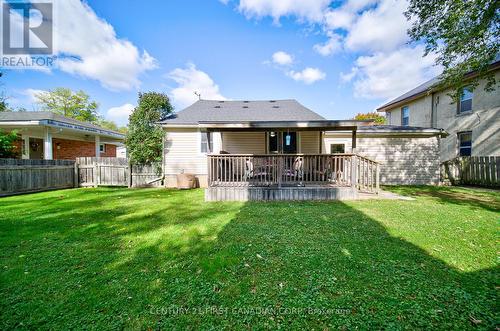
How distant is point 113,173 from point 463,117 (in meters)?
19.8

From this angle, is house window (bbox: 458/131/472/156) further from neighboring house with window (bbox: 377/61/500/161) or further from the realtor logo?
the realtor logo

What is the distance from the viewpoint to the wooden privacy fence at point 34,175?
7609 millimetres

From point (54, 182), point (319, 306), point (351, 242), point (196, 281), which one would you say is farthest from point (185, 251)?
point (54, 182)

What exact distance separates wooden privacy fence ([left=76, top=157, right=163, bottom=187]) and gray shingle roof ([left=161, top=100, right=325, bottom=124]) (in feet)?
9.03

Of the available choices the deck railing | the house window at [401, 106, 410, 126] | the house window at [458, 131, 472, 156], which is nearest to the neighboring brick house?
the deck railing

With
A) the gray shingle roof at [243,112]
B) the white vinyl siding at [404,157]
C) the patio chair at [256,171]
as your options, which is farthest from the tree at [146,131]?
the white vinyl siding at [404,157]

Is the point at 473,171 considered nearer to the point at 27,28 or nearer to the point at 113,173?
the point at 113,173

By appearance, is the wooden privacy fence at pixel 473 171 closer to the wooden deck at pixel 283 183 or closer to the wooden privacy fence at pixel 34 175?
the wooden deck at pixel 283 183

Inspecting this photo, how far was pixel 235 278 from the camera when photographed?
8.07 feet

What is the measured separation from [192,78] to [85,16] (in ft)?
→ 34.0

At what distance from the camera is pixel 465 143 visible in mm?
11625

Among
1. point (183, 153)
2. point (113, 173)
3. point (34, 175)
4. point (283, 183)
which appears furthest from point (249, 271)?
point (34, 175)

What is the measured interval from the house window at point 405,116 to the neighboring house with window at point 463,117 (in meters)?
0.47

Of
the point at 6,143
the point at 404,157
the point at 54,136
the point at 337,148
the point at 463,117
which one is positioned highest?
the point at 463,117
